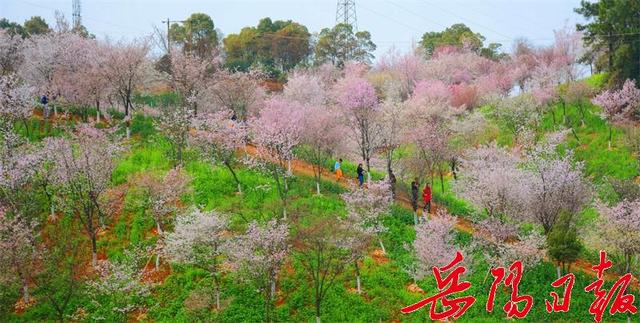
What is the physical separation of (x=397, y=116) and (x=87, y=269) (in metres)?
23.6

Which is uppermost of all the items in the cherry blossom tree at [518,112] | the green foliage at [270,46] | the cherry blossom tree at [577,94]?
the green foliage at [270,46]

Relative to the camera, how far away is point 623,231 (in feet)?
93.8

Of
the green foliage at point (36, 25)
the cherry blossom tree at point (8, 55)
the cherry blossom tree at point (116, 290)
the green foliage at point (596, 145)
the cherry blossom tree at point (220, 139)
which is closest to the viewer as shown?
the cherry blossom tree at point (116, 290)

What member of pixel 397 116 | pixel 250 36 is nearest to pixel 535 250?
pixel 397 116

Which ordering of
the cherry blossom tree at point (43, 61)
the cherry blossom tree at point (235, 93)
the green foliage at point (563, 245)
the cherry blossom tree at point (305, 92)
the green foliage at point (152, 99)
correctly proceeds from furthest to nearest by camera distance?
1. the green foliage at point (152, 99)
2. the cherry blossom tree at point (305, 92)
3. the cherry blossom tree at point (43, 61)
4. the cherry blossom tree at point (235, 93)
5. the green foliage at point (563, 245)

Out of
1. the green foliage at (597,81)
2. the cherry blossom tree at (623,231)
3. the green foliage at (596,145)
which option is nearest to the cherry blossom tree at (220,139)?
the cherry blossom tree at (623,231)

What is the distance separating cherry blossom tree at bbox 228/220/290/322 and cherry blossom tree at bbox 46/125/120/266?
10134 millimetres

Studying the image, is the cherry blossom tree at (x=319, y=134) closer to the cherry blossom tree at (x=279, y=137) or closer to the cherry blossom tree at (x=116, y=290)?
the cherry blossom tree at (x=279, y=137)

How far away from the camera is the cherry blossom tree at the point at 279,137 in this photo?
35625mm

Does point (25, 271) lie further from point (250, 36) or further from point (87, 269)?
point (250, 36)

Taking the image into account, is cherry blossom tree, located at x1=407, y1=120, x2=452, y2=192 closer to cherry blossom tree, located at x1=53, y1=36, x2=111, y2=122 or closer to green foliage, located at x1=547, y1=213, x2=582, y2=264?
green foliage, located at x1=547, y1=213, x2=582, y2=264

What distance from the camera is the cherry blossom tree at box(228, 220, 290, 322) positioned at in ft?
84.8

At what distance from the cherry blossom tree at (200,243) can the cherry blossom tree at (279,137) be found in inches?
258

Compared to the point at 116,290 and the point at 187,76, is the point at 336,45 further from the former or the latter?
the point at 116,290
